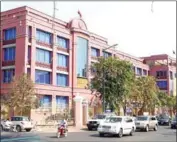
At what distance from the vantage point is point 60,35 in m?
53.2

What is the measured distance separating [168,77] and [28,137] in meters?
86.5

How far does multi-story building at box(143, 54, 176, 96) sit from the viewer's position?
91938 mm

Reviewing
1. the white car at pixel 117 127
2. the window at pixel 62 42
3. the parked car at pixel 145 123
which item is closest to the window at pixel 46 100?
the window at pixel 62 42

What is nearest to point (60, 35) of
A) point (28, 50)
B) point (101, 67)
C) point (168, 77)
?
point (28, 50)

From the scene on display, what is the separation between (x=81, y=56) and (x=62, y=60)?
4.69 meters

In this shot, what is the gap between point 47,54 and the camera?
5116 cm

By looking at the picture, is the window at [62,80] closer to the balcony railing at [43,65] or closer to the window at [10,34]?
the balcony railing at [43,65]

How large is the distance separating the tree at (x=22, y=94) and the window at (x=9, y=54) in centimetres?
682

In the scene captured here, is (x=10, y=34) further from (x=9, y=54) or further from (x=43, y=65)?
(x=43, y=65)

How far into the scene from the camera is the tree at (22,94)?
41469mm


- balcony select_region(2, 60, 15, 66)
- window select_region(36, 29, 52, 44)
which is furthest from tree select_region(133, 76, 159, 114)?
balcony select_region(2, 60, 15, 66)

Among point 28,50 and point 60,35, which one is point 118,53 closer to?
point 60,35

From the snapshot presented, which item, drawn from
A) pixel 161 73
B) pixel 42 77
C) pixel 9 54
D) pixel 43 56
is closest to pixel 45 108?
pixel 42 77

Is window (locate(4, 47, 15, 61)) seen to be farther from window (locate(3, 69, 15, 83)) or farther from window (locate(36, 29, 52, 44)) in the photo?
window (locate(36, 29, 52, 44))
